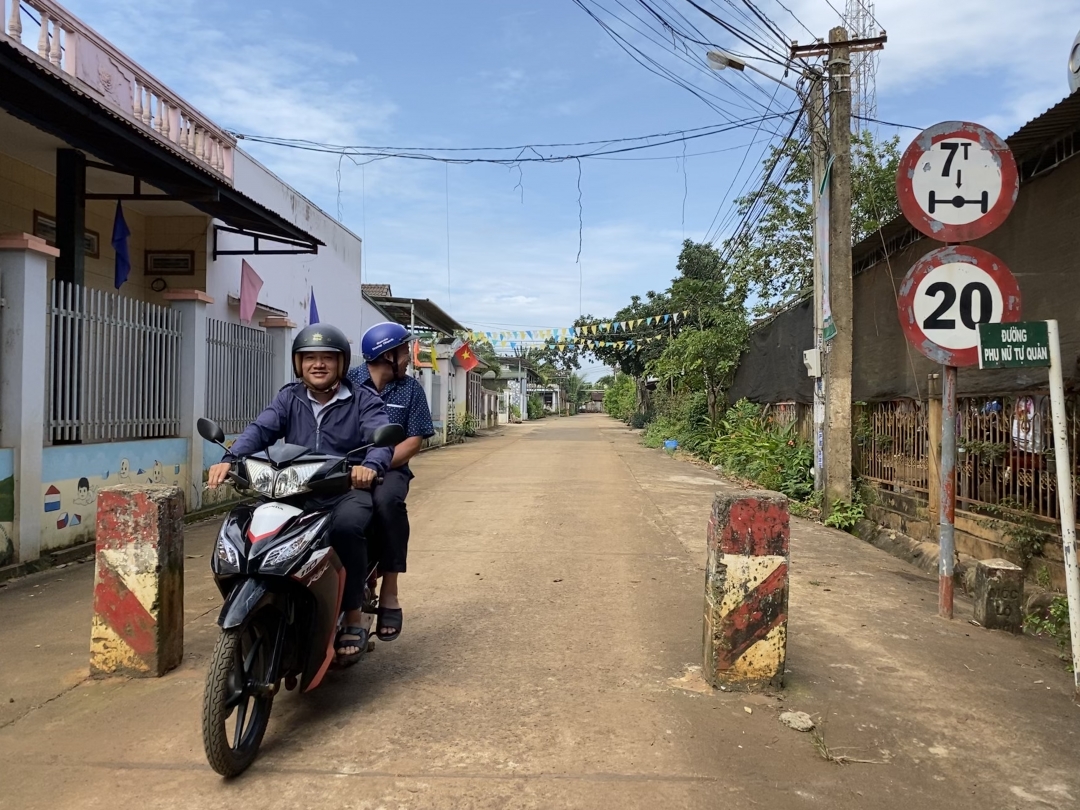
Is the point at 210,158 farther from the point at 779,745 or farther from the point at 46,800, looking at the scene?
the point at 779,745

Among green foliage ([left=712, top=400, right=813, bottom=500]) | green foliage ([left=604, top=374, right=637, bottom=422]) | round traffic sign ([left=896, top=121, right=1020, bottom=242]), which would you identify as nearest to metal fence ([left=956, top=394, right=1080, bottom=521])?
round traffic sign ([left=896, top=121, right=1020, bottom=242])

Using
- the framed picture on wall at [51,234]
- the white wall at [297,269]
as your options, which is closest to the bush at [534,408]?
the white wall at [297,269]

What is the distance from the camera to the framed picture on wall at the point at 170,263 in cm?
1017

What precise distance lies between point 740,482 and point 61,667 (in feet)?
34.8

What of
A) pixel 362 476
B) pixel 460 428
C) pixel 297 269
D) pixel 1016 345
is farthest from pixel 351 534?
pixel 460 428

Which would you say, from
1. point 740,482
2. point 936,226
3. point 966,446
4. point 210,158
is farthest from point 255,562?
point 740,482

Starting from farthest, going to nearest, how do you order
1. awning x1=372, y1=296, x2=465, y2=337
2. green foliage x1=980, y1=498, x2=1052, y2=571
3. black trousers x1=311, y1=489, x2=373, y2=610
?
1. awning x1=372, y1=296, x2=465, y2=337
2. green foliage x1=980, y1=498, x2=1052, y2=571
3. black trousers x1=311, y1=489, x2=373, y2=610

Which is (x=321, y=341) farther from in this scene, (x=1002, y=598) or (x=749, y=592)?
(x=1002, y=598)

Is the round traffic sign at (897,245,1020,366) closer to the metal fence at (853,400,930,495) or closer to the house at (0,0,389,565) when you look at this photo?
the metal fence at (853,400,930,495)

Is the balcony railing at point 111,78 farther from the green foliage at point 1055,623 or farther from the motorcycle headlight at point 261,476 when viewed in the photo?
the green foliage at point 1055,623

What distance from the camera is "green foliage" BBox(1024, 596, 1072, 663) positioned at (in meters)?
4.30

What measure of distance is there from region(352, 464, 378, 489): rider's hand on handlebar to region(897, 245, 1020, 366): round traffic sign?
3.54 meters

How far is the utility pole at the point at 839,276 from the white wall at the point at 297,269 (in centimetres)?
796

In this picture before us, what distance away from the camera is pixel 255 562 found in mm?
2738
